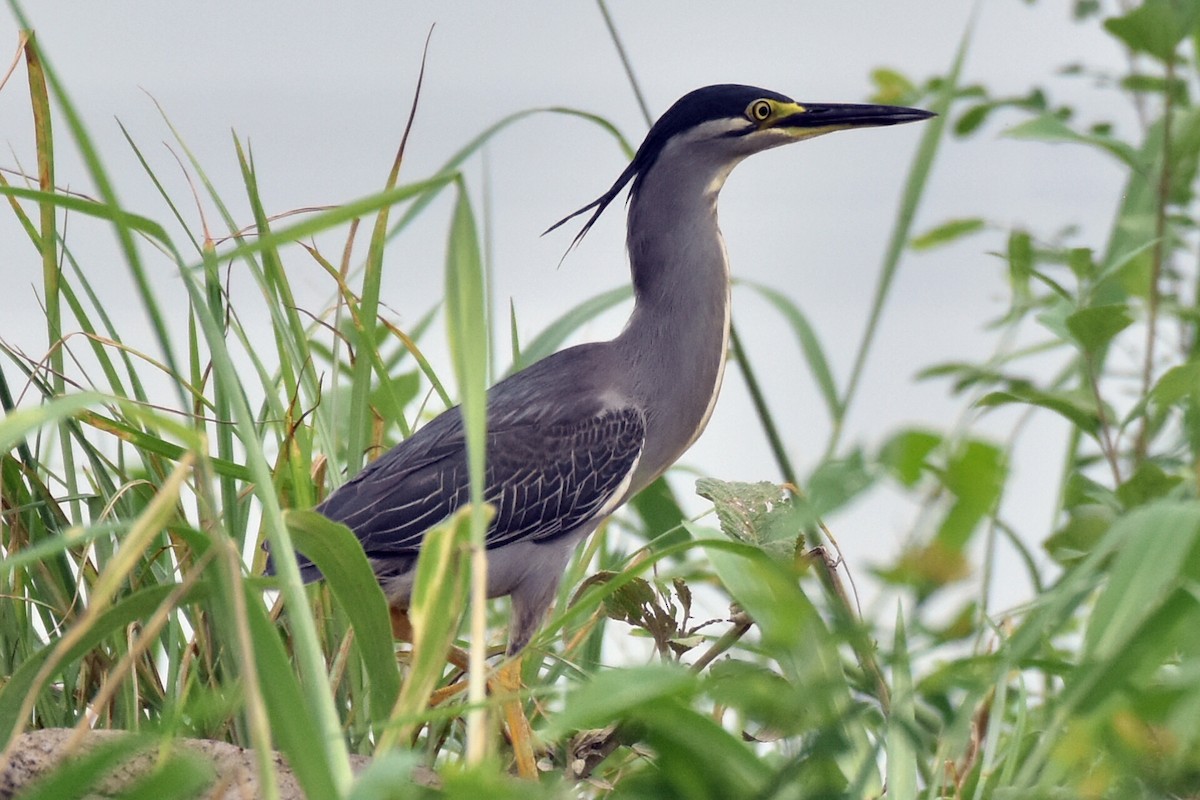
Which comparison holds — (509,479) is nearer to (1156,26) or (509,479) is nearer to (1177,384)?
(1177,384)

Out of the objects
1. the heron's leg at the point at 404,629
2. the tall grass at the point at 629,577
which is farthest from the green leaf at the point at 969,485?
the heron's leg at the point at 404,629

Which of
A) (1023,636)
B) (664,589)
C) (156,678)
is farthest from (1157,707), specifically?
(156,678)

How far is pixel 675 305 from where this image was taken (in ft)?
8.70

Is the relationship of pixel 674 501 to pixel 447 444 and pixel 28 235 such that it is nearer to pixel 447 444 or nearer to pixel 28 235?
pixel 447 444

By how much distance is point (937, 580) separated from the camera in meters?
0.77

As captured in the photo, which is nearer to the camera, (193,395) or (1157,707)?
(1157,707)

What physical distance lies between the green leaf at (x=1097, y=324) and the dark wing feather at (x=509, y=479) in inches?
34.4

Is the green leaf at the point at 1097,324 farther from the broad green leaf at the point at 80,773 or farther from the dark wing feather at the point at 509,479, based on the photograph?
the broad green leaf at the point at 80,773

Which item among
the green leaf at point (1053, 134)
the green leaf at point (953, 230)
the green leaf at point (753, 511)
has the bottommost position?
the green leaf at point (753, 511)

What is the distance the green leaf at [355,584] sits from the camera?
1398mm

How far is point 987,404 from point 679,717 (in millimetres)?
1104

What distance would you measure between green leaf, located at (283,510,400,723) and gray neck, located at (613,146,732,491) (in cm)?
105

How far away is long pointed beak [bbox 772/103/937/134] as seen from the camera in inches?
104

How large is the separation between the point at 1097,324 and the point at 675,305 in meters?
0.87
